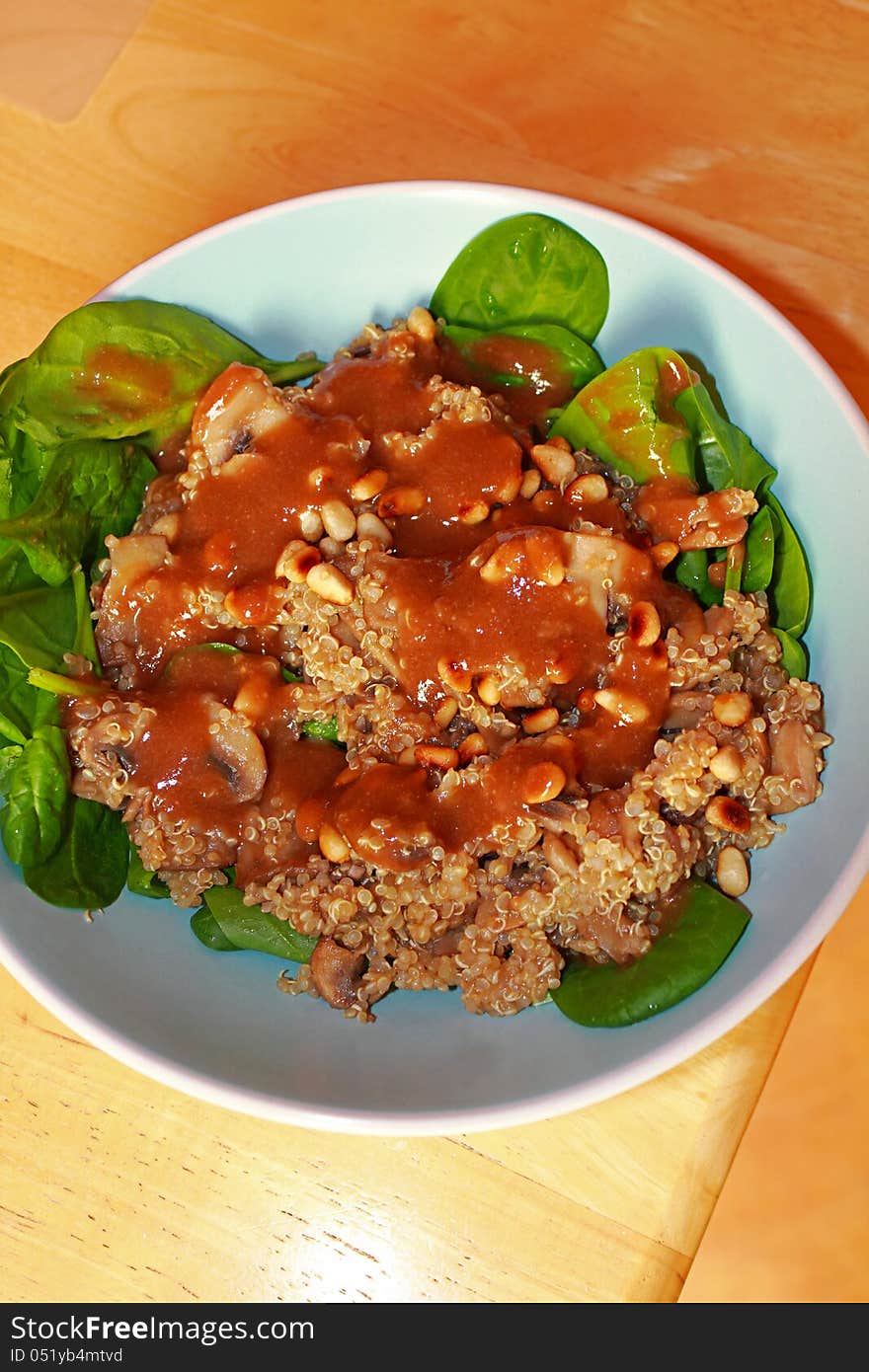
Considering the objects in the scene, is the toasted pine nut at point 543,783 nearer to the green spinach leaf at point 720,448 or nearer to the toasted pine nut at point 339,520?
the toasted pine nut at point 339,520

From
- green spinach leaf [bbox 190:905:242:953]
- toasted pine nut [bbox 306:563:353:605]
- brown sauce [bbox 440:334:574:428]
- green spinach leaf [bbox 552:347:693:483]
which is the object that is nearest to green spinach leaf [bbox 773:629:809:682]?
green spinach leaf [bbox 552:347:693:483]

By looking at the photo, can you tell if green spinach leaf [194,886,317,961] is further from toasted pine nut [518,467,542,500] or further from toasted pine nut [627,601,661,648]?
toasted pine nut [518,467,542,500]

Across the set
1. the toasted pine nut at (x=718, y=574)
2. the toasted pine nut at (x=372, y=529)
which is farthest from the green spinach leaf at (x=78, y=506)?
the toasted pine nut at (x=718, y=574)

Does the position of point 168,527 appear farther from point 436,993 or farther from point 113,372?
point 436,993

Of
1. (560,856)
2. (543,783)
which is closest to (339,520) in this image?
(543,783)

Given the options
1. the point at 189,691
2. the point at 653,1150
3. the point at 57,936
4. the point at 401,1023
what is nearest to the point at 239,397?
the point at 189,691
